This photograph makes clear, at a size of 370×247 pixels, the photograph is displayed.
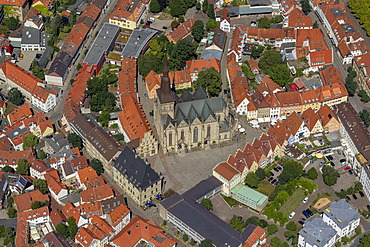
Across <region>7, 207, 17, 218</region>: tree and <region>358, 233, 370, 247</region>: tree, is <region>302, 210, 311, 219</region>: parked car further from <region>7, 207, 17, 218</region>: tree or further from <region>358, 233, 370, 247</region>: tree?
<region>7, 207, 17, 218</region>: tree

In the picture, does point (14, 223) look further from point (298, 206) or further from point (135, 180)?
point (298, 206)

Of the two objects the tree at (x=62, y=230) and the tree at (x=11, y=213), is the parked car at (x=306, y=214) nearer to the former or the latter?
the tree at (x=62, y=230)

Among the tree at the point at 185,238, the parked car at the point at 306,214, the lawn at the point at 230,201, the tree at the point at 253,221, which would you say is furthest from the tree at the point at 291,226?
the tree at the point at 185,238

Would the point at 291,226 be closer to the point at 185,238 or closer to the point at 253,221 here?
the point at 253,221

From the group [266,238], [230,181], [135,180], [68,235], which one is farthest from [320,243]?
[68,235]

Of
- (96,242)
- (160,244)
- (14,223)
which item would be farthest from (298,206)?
(14,223)

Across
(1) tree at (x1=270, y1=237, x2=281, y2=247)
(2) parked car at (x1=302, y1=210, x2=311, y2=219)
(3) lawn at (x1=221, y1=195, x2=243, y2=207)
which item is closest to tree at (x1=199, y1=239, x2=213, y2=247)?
(1) tree at (x1=270, y1=237, x2=281, y2=247)

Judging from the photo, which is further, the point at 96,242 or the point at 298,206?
the point at 298,206
